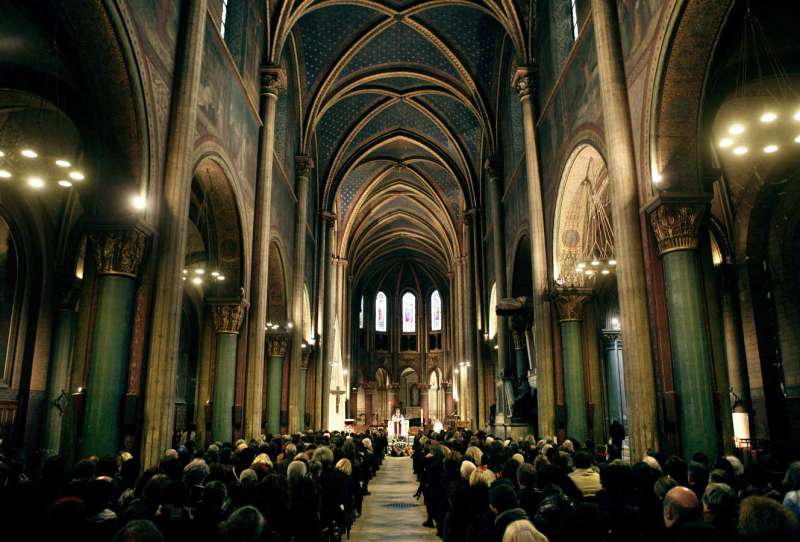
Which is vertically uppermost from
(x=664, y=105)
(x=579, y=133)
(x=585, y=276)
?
(x=579, y=133)

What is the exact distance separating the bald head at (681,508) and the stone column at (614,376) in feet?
61.2

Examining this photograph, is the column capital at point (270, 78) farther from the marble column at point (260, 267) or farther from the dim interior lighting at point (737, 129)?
the dim interior lighting at point (737, 129)

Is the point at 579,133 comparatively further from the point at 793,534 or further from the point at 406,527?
the point at 793,534

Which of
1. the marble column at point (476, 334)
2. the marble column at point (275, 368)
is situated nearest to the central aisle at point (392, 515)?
the marble column at point (275, 368)

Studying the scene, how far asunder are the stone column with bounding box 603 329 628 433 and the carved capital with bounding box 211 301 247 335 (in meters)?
13.4

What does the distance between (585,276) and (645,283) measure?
5143 mm

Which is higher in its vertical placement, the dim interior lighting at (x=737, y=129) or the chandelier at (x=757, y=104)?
the chandelier at (x=757, y=104)

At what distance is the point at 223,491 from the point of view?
458 cm

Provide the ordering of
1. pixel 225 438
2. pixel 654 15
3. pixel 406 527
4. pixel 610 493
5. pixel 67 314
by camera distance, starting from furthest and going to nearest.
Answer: pixel 67 314, pixel 225 438, pixel 406 527, pixel 654 15, pixel 610 493

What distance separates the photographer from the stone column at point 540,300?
14539 mm

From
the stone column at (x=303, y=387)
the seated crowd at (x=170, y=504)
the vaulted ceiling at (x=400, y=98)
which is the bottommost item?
the seated crowd at (x=170, y=504)

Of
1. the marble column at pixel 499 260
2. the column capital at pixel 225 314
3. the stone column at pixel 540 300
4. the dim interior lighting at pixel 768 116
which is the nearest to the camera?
the dim interior lighting at pixel 768 116

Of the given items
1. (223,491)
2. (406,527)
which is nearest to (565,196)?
(406,527)

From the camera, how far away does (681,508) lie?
11.9 feet
